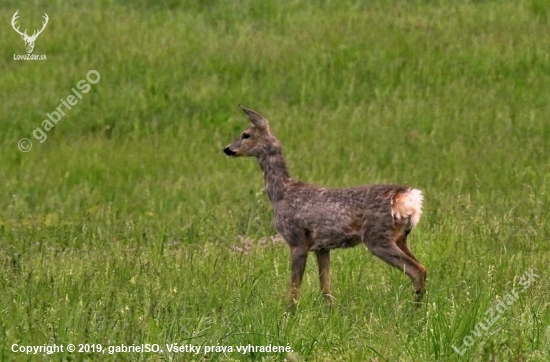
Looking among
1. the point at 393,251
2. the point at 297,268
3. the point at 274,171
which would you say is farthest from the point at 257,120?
the point at 393,251

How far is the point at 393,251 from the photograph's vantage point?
25.0 feet

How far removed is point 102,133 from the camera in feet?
51.3

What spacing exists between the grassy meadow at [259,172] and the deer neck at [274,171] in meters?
0.61

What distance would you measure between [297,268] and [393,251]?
2.39 feet

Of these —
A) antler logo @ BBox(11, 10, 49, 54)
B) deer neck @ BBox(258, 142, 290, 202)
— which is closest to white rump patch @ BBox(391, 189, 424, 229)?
deer neck @ BBox(258, 142, 290, 202)

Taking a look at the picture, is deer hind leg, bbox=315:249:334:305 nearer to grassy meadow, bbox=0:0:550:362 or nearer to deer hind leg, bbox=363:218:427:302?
grassy meadow, bbox=0:0:550:362

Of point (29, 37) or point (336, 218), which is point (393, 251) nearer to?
point (336, 218)

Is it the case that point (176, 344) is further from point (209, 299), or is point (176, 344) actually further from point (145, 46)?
point (145, 46)

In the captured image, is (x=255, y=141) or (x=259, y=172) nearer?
(x=255, y=141)

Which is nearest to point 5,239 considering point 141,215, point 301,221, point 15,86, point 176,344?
point 141,215

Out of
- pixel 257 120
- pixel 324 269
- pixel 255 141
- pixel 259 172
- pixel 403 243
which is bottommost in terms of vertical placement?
pixel 259 172

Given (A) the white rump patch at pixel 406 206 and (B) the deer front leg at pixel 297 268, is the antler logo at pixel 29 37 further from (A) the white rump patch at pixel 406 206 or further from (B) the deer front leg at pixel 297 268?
(A) the white rump patch at pixel 406 206

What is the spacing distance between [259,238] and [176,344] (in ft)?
15.9

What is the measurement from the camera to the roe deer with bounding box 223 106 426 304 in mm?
7652
